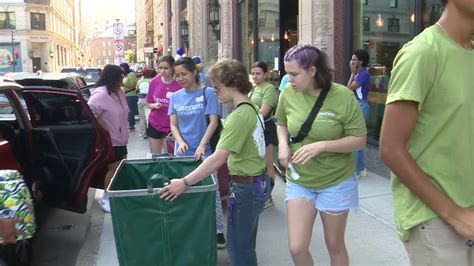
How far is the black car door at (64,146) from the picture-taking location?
18.1ft

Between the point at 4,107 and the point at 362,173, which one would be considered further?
the point at 362,173

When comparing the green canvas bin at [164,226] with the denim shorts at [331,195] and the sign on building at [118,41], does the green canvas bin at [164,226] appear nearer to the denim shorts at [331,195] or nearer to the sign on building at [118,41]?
the denim shorts at [331,195]

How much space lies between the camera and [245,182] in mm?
3670

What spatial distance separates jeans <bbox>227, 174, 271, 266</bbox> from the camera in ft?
12.0

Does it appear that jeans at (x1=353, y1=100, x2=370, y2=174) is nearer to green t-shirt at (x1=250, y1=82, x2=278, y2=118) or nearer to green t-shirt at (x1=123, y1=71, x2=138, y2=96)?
green t-shirt at (x1=250, y1=82, x2=278, y2=118)

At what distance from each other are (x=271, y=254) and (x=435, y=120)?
325cm

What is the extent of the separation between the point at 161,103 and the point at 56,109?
4.36 feet

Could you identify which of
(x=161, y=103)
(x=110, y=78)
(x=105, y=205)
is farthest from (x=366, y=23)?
(x=105, y=205)

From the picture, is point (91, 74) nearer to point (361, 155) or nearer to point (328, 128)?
point (361, 155)

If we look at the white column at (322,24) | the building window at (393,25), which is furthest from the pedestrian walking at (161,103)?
the building window at (393,25)

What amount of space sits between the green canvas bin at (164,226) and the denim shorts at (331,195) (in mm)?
547

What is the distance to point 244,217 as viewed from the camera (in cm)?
366

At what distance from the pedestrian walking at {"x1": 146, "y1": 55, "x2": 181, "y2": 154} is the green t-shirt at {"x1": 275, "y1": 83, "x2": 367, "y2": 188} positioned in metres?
3.65

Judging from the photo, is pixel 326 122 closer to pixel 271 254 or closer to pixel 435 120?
pixel 435 120
